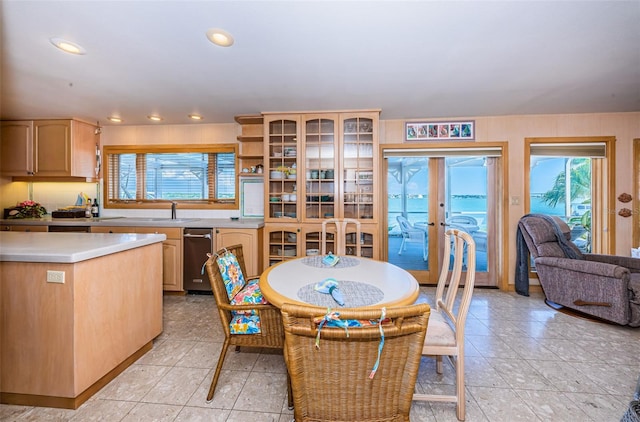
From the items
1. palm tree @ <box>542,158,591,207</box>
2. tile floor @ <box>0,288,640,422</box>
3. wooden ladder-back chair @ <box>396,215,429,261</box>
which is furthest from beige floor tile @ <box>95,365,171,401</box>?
palm tree @ <box>542,158,591,207</box>

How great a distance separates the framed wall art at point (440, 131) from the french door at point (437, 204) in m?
0.20

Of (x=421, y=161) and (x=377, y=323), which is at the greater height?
(x=421, y=161)

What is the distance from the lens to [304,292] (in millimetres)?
1419

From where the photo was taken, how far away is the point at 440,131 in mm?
3676

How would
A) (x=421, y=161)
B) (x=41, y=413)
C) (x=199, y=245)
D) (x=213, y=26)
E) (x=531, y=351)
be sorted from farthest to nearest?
(x=421, y=161) < (x=199, y=245) < (x=531, y=351) < (x=213, y=26) < (x=41, y=413)

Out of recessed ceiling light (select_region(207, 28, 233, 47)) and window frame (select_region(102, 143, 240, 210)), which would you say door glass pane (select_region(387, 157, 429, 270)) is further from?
recessed ceiling light (select_region(207, 28, 233, 47))

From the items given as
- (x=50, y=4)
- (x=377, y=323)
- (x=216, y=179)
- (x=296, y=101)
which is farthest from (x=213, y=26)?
(x=216, y=179)

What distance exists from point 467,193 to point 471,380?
8.69ft

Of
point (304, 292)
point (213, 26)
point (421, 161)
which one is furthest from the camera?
point (421, 161)

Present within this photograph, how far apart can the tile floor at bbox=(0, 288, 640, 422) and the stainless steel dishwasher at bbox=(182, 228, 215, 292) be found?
2.49 feet

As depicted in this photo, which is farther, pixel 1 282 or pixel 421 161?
pixel 421 161

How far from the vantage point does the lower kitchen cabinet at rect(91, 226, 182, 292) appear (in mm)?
3363

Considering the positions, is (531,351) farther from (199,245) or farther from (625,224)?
(199,245)

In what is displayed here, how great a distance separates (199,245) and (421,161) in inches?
128
